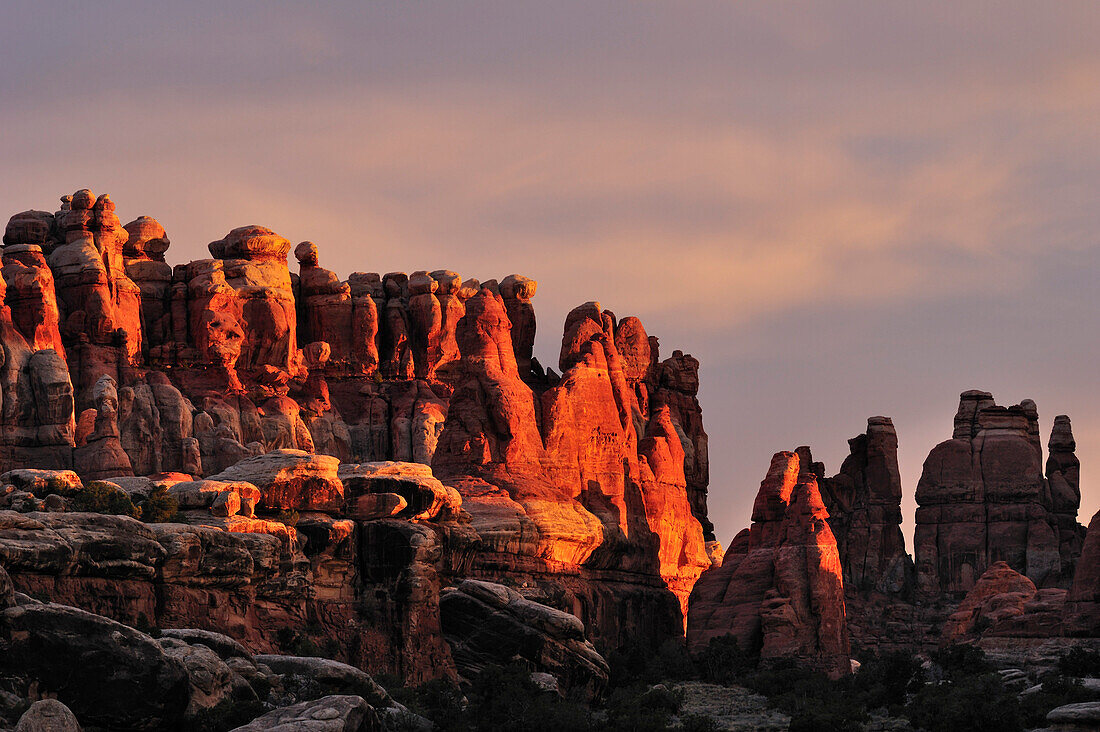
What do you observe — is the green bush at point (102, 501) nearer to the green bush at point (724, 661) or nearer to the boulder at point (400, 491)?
the boulder at point (400, 491)

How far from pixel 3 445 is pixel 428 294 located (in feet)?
133

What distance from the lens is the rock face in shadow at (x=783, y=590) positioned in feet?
304

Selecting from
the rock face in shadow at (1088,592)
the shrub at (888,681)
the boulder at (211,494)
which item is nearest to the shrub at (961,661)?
the shrub at (888,681)

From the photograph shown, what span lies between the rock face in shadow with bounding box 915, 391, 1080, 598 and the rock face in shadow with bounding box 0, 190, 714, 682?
1463cm

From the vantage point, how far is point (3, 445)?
105625 mm

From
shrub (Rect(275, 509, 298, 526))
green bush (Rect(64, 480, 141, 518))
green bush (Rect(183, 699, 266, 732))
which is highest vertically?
green bush (Rect(64, 480, 141, 518))

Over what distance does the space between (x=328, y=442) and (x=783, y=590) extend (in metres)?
40.6

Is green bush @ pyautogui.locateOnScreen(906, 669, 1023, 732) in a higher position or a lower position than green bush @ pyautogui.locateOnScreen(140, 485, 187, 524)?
lower

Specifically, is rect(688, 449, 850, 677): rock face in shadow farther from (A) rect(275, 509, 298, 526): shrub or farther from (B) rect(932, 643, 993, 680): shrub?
(A) rect(275, 509, 298, 526): shrub

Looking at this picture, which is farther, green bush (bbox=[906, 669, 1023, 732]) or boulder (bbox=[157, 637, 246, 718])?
green bush (bbox=[906, 669, 1023, 732])

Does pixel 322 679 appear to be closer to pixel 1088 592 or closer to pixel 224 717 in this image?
pixel 224 717

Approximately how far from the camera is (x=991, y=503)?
13850 centimetres

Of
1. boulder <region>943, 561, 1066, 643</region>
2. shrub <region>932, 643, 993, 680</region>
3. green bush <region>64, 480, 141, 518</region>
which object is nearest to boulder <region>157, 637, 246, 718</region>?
green bush <region>64, 480, 141, 518</region>

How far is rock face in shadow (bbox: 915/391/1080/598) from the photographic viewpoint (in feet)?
445
